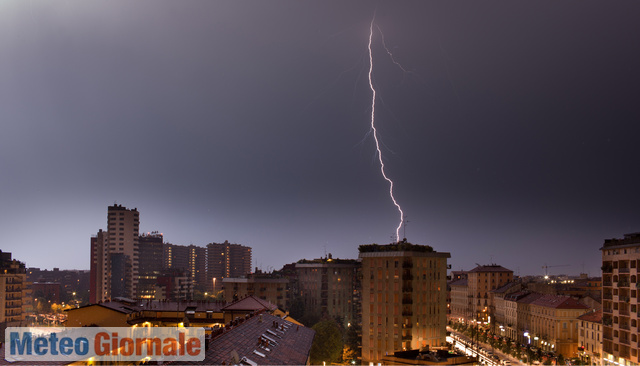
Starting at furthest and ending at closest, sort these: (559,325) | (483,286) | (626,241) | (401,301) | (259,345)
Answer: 1. (483,286)
2. (559,325)
3. (401,301)
4. (626,241)
5. (259,345)

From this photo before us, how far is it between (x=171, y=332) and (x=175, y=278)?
91287mm

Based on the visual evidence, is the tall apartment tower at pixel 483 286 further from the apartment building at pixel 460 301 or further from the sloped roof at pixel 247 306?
the sloped roof at pixel 247 306

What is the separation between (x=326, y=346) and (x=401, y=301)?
8179 millimetres

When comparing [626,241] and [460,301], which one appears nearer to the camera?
[626,241]

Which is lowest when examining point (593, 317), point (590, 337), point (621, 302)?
point (590, 337)

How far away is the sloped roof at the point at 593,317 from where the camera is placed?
201 feet

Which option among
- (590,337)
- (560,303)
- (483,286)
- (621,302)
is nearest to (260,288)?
(560,303)

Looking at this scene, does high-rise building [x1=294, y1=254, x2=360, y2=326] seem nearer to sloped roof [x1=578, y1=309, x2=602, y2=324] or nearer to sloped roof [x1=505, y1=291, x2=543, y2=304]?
sloped roof [x1=505, y1=291, x2=543, y2=304]

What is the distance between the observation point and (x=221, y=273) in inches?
7633

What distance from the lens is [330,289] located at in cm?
8969

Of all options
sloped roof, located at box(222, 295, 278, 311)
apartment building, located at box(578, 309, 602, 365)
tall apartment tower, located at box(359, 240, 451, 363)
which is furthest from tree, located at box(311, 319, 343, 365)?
apartment building, located at box(578, 309, 602, 365)

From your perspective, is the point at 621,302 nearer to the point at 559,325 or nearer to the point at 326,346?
the point at 559,325

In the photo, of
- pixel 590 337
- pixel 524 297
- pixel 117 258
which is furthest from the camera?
pixel 117 258

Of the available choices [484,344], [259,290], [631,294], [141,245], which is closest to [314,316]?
[259,290]
